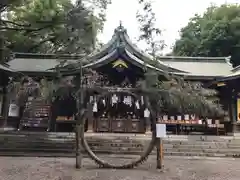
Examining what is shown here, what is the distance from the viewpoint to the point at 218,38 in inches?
1484

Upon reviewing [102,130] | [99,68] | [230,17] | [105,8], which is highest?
[230,17]

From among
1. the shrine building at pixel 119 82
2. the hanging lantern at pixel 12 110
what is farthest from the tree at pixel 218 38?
the hanging lantern at pixel 12 110

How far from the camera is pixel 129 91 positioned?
10.7 metres

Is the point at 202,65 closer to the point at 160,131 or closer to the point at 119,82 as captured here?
the point at 119,82

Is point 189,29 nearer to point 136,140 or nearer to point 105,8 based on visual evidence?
point 136,140

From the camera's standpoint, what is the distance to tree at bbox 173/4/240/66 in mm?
37625

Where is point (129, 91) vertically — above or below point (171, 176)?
above

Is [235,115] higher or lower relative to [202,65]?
lower

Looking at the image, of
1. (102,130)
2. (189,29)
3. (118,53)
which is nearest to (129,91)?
(118,53)

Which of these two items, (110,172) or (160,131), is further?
(160,131)

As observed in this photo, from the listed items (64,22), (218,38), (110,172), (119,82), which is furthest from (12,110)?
(218,38)

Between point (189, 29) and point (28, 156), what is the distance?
38.3 meters

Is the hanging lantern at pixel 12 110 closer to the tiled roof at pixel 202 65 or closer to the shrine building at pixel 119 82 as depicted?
the shrine building at pixel 119 82

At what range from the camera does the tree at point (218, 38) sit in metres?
37.6
